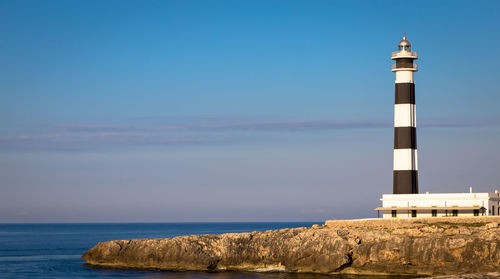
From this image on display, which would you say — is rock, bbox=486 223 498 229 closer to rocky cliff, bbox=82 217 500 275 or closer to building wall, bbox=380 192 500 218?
rocky cliff, bbox=82 217 500 275

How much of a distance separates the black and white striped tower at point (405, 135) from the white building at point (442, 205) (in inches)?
37.6

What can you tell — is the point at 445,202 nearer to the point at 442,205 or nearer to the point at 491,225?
the point at 442,205

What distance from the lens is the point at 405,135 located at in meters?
60.8

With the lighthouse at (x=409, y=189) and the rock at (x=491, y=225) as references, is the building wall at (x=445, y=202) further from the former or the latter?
the rock at (x=491, y=225)

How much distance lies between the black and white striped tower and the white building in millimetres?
956

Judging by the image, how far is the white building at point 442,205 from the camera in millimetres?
59281

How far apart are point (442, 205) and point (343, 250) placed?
13.5 m

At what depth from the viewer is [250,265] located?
175 ft

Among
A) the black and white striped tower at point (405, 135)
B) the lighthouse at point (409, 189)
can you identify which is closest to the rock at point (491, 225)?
the lighthouse at point (409, 189)

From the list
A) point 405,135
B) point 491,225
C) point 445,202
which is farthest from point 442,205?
point 491,225

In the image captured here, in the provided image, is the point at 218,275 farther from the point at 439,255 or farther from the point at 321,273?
the point at 439,255

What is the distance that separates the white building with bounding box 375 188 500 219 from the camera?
194 ft

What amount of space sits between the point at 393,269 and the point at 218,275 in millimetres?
11847

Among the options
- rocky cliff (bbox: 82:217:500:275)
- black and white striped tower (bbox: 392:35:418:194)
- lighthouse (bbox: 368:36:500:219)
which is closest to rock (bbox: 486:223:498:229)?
rocky cliff (bbox: 82:217:500:275)
